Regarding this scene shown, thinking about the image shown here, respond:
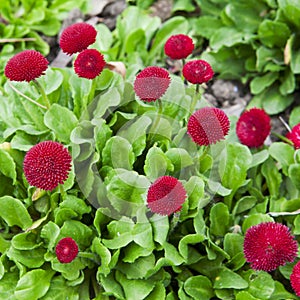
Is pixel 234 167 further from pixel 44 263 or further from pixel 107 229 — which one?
pixel 44 263

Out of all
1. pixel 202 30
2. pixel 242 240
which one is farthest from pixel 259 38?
pixel 242 240

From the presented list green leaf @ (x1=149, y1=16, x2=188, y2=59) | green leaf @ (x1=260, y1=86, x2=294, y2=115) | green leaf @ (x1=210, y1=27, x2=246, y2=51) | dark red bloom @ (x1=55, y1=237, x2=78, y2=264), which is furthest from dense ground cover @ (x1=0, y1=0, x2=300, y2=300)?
green leaf @ (x1=210, y1=27, x2=246, y2=51)

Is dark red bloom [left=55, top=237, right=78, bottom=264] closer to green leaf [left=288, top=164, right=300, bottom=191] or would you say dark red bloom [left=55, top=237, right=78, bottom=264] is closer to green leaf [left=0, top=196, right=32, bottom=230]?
green leaf [left=0, top=196, right=32, bottom=230]

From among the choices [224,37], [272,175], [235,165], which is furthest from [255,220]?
[224,37]

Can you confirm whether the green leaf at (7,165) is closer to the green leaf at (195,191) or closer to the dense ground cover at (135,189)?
the dense ground cover at (135,189)

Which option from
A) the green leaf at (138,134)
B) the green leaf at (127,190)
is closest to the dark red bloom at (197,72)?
the green leaf at (138,134)
